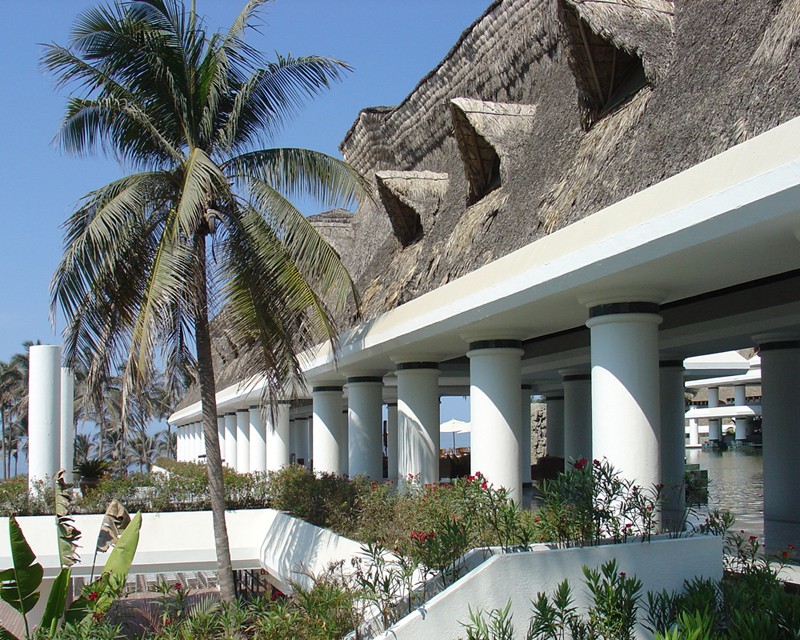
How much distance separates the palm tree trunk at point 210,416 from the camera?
44.7 ft

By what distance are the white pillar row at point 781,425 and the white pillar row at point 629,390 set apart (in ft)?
19.1

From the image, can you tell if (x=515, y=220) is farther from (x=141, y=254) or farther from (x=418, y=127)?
(x=418, y=127)

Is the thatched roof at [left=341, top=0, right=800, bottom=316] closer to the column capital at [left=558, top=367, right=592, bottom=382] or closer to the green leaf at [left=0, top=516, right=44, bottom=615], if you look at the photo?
the column capital at [left=558, top=367, right=592, bottom=382]

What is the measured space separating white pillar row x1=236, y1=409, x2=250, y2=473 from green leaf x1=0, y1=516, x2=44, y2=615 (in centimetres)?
2426

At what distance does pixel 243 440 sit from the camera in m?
34.2

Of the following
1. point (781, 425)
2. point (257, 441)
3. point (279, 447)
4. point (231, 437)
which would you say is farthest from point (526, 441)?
point (231, 437)

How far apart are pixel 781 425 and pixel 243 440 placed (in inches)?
884

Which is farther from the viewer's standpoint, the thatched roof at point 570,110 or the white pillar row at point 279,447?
the white pillar row at point 279,447

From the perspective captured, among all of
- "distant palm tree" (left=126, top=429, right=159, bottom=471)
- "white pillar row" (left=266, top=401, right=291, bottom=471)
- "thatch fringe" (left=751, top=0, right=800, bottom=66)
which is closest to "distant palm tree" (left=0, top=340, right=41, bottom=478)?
"distant palm tree" (left=126, top=429, right=159, bottom=471)

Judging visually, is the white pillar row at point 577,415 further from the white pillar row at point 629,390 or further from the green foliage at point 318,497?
the white pillar row at point 629,390

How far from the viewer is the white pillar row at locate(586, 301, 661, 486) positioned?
1056 cm

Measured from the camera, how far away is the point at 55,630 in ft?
27.9

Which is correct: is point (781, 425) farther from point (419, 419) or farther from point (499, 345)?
point (419, 419)

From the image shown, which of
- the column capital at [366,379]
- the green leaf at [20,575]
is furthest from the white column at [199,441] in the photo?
the green leaf at [20,575]
